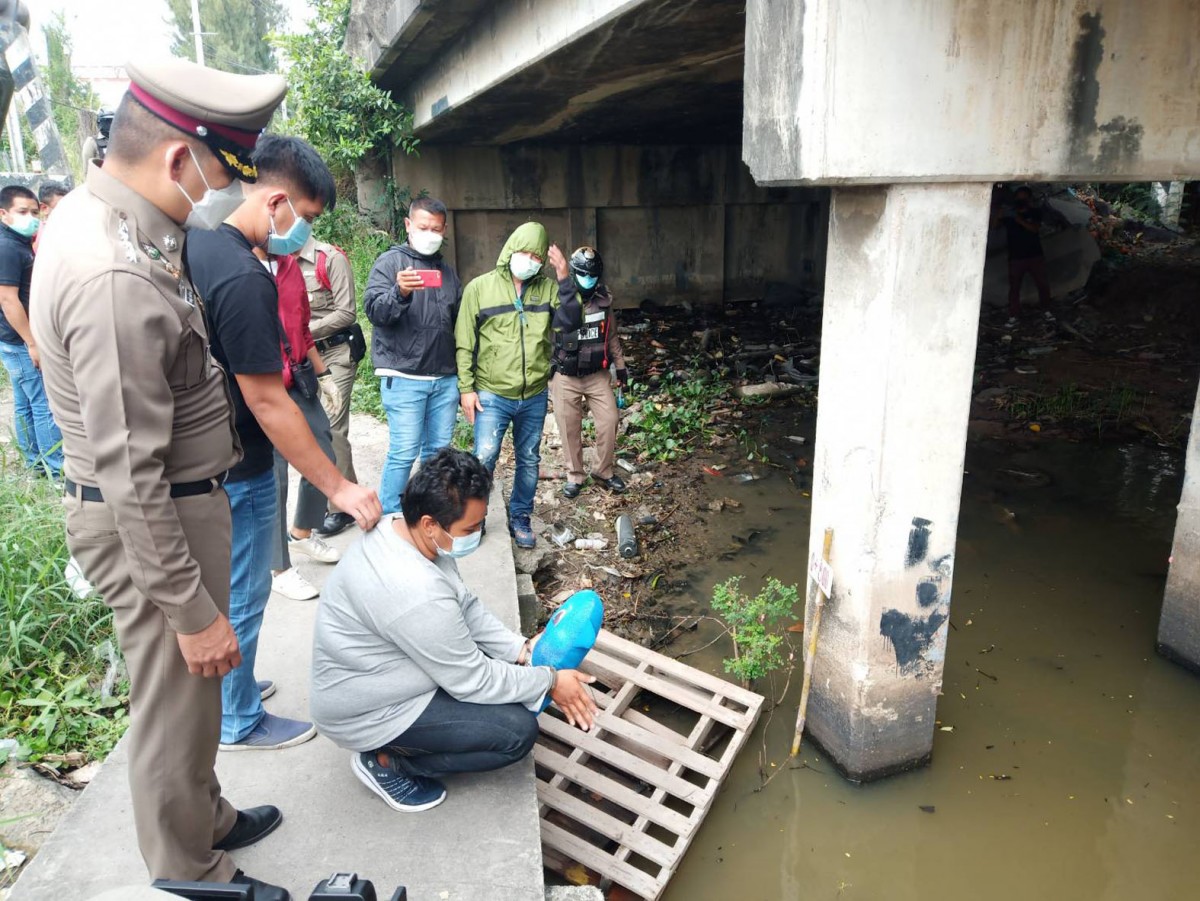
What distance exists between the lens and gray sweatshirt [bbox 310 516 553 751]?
2.30 metres

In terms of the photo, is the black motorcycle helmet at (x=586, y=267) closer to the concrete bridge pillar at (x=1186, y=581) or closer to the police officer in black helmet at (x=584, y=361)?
the police officer in black helmet at (x=584, y=361)

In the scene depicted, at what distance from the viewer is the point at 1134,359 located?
29.1 feet

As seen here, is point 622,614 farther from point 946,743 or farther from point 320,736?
point 320,736

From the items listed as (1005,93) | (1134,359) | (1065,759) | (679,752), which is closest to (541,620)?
(679,752)

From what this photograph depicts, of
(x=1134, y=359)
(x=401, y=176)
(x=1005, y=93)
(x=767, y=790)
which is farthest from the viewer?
(x=401, y=176)

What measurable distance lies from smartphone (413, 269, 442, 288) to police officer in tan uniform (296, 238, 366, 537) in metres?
0.51

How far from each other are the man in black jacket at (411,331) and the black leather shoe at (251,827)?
6.45 feet

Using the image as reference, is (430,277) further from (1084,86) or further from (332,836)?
(1084,86)

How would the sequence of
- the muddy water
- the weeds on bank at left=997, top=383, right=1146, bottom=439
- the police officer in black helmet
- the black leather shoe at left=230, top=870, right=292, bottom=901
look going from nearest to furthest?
the black leather shoe at left=230, top=870, right=292, bottom=901 → the muddy water → the police officer in black helmet → the weeds on bank at left=997, top=383, right=1146, bottom=439

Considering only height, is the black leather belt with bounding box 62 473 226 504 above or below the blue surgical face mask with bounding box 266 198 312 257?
below

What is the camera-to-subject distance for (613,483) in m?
6.02

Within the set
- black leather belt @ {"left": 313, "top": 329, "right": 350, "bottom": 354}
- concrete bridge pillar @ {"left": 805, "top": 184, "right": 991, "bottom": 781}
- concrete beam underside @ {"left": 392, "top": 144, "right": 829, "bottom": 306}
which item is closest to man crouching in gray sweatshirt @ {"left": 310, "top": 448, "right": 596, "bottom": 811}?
concrete bridge pillar @ {"left": 805, "top": 184, "right": 991, "bottom": 781}

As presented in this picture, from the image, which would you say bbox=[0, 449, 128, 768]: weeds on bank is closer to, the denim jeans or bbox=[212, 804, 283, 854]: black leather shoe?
bbox=[212, 804, 283, 854]: black leather shoe

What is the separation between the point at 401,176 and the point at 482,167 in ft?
3.57
